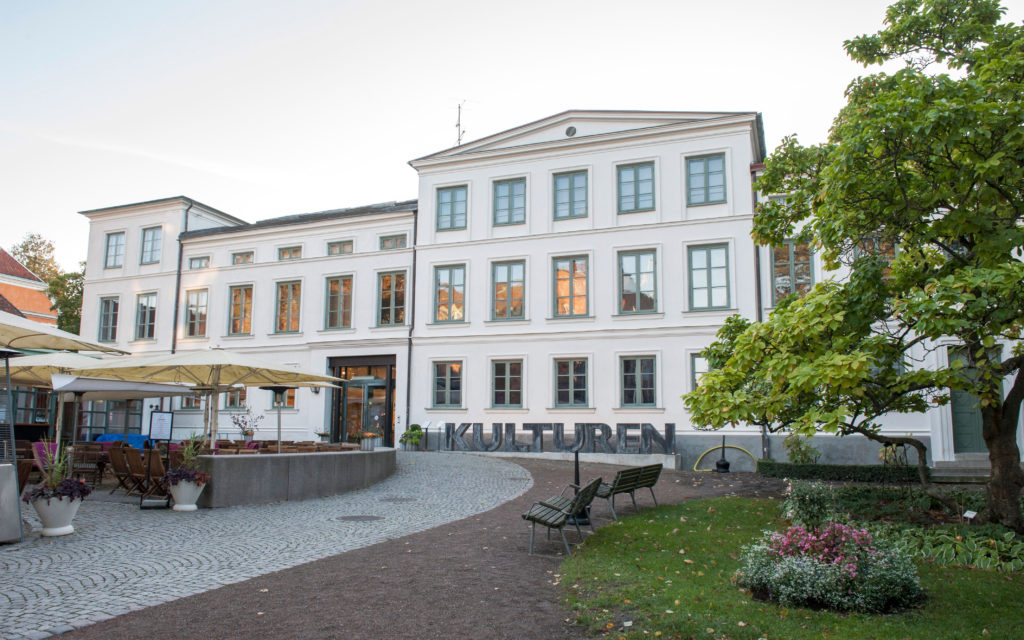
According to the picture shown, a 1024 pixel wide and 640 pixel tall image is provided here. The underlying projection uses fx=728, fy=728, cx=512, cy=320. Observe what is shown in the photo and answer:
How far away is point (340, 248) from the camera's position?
29.1 m

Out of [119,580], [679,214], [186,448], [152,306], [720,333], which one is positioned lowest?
[119,580]

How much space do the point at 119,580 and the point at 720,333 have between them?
8.79 meters

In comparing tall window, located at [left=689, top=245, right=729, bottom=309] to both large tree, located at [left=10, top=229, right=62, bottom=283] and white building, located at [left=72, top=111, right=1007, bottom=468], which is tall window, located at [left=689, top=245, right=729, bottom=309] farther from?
large tree, located at [left=10, top=229, right=62, bottom=283]

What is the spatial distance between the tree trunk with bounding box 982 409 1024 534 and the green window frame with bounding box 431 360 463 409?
59.0 feet

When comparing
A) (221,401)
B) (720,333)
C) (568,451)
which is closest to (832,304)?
(720,333)

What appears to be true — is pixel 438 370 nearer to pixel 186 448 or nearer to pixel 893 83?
pixel 186 448

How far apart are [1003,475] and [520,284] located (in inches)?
695

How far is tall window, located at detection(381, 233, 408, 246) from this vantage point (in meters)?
28.2

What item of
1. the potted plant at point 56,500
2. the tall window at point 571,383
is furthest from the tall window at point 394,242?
the potted plant at point 56,500

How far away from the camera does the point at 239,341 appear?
98.4ft

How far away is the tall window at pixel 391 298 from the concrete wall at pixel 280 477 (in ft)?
41.7

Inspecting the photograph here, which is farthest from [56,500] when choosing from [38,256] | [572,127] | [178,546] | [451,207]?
[38,256]

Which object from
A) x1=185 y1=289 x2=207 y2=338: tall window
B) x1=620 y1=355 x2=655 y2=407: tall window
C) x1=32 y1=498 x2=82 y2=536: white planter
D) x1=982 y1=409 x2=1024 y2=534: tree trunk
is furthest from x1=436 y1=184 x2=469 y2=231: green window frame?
x1=982 y1=409 x2=1024 y2=534: tree trunk

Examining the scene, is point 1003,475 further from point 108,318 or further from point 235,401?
point 108,318
